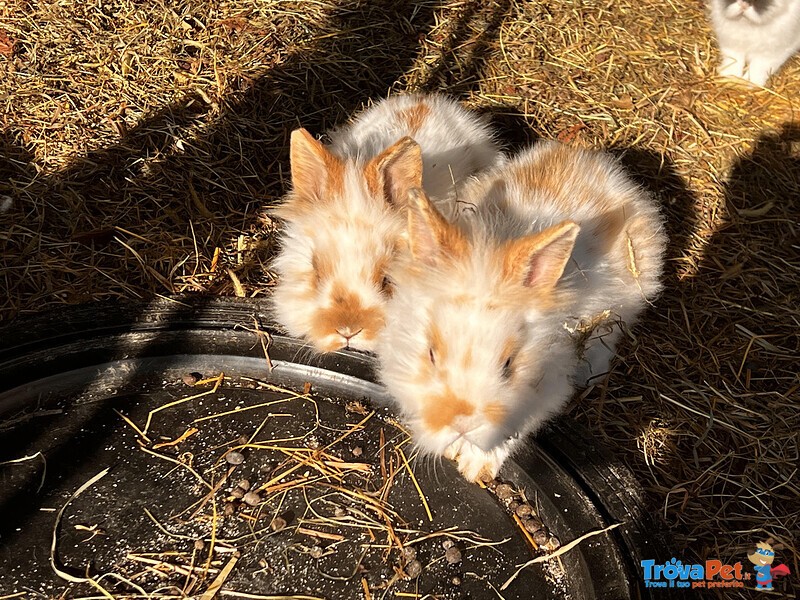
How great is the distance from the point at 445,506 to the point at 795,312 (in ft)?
6.88

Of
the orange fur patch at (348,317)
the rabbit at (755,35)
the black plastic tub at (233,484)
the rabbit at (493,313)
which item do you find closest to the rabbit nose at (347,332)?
the orange fur patch at (348,317)

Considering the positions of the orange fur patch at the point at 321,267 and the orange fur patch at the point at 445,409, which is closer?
the orange fur patch at the point at 445,409

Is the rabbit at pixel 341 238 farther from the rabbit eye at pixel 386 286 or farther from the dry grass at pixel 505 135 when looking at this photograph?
the dry grass at pixel 505 135

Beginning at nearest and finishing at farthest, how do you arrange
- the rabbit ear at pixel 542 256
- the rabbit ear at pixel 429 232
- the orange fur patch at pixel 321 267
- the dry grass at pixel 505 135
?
the rabbit ear at pixel 542 256 → the rabbit ear at pixel 429 232 → the orange fur patch at pixel 321 267 → the dry grass at pixel 505 135

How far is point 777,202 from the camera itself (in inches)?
160

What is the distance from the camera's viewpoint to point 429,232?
2.39 m

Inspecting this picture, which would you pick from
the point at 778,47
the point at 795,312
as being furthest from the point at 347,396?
the point at 778,47

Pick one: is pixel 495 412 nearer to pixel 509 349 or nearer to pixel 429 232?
pixel 509 349

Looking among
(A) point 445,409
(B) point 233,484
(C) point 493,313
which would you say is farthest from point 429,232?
(B) point 233,484

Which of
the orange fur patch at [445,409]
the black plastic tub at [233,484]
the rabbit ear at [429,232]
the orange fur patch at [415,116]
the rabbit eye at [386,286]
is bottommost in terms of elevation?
the black plastic tub at [233,484]

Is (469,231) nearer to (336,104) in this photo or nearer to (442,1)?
(336,104)

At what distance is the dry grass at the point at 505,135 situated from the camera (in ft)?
10.6

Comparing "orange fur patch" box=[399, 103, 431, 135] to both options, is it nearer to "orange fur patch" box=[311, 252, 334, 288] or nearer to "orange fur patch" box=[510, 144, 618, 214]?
"orange fur patch" box=[510, 144, 618, 214]

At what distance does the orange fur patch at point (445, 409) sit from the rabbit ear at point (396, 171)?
93 centimetres
